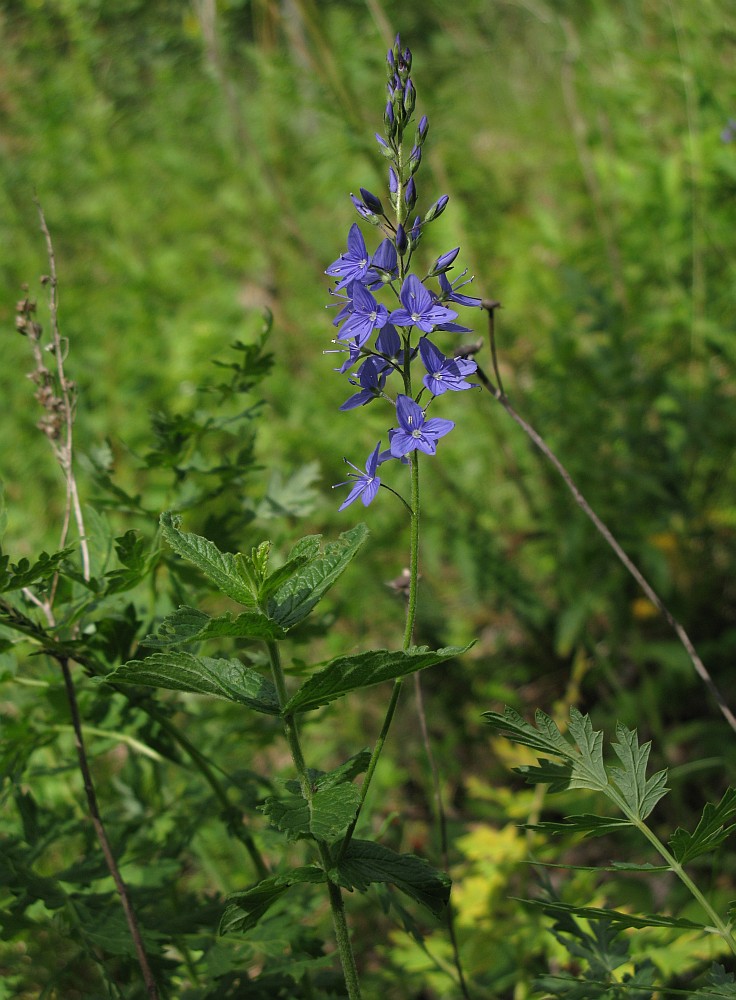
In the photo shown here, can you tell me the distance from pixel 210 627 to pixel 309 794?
30 cm

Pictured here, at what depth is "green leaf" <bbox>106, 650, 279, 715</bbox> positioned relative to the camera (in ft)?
3.52

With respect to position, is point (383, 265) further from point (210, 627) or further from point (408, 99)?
point (210, 627)

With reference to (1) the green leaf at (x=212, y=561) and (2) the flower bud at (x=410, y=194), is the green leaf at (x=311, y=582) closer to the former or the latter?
(1) the green leaf at (x=212, y=561)

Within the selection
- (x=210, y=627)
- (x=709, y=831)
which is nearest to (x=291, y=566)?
(x=210, y=627)

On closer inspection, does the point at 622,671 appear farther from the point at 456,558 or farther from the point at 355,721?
the point at 355,721

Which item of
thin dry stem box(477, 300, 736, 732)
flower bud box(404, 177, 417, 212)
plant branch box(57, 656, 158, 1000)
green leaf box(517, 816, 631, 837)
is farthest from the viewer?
thin dry stem box(477, 300, 736, 732)

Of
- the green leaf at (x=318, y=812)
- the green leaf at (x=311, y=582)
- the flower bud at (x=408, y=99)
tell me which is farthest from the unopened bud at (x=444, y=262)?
the green leaf at (x=318, y=812)

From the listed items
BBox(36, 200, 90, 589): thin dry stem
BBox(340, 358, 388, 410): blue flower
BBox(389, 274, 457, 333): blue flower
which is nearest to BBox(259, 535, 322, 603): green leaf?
BBox(340, 358, 388, 410): blue flower

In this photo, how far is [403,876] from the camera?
47.5 inches

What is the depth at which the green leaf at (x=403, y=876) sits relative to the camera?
120 cm

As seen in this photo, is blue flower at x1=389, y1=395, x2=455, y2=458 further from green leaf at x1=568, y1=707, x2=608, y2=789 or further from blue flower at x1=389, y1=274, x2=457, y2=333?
green leaf at x1=568, y1=707, x2=608, y2=789

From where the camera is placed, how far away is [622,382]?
3.04m

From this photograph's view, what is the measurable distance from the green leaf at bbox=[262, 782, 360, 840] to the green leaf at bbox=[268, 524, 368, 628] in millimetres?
225

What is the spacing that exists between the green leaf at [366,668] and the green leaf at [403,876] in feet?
0.90
